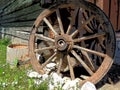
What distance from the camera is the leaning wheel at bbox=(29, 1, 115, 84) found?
5094mm

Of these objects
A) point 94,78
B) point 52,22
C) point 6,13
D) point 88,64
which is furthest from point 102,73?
point 6,13

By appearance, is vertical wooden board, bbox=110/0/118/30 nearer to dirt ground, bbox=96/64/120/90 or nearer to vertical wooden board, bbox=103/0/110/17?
vertical wooden board, bbox=103/0/110/17

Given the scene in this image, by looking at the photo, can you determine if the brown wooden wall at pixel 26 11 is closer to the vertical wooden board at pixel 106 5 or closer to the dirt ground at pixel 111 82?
the vertical wooden board at pixel 106 5

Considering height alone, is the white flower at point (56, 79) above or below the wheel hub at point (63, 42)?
below

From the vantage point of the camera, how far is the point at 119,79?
588 centimetres

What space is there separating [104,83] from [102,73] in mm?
618

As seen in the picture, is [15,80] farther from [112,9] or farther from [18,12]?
[18,12]

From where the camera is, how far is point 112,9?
7.12m

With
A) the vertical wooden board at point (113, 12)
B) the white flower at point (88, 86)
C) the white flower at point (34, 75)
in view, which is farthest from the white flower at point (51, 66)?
the vertical wooden board at point (113, 12)

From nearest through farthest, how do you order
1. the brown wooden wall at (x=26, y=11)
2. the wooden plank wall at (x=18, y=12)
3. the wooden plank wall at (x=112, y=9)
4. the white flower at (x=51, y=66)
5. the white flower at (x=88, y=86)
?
the white flower at (x=88, y=86) < the white flower at (x=51, y=66) < the wooden plank wall at (x=112, y=9) < the brown wooden wall at (x=26, y=11) < the wooden plank wall at (x=18, y=12)

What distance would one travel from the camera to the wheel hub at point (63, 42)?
5395 mm

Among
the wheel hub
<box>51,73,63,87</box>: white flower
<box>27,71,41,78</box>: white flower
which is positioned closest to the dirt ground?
<box>51,73,63,87</box>: white flower

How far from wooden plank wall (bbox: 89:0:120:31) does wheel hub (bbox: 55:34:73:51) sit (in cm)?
163

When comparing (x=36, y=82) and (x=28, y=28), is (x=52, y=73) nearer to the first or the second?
(x=36, y=82)
